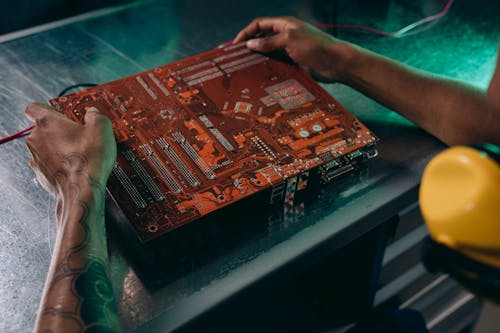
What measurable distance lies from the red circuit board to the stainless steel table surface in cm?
8

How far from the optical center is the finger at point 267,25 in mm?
1340

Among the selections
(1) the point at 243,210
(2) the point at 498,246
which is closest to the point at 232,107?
(1) the point at 243,210

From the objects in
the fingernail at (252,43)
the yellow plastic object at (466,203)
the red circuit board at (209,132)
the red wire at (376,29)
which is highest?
the yellow plastic object at (466,203)

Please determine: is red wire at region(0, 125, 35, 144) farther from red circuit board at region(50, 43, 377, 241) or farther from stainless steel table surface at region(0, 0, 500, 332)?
red circuit board at region(50, 43, 377, 241)

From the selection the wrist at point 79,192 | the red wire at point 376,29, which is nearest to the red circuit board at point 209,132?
the wrist at point 79,192

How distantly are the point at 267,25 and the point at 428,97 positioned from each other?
45 cm

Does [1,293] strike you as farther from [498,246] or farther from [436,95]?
[436,95]

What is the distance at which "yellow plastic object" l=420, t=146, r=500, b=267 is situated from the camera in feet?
1.46

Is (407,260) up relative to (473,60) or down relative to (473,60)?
down

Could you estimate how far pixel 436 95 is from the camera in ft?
3.84

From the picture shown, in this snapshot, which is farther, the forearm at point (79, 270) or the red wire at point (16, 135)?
the red wire at point (16, 135)

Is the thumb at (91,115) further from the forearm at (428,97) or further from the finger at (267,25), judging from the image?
the forearm at (428,97)

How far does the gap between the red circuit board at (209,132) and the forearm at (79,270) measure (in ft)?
0.19

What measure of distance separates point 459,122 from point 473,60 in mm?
427
